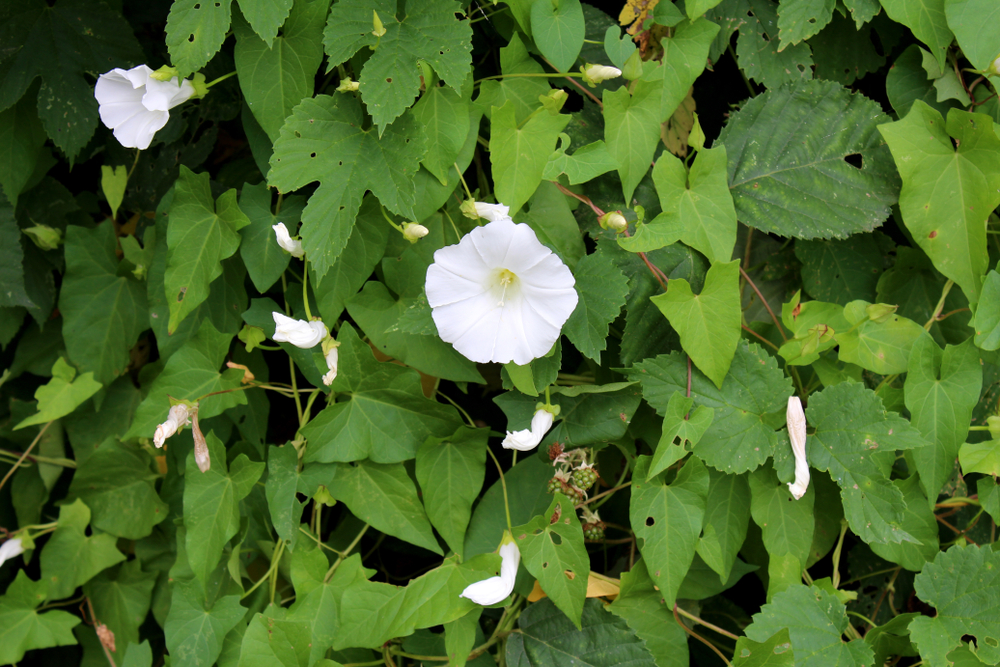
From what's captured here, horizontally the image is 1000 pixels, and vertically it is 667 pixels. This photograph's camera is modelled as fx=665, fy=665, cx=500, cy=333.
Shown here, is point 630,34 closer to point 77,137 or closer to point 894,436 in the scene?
point 894,436

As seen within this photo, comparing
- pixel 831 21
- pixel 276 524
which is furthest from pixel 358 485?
pixel 831 21

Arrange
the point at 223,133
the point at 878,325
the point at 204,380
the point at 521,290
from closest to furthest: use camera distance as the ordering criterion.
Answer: the point at 521,290, the point at 878,325, the point at 204,380, the point at 223,133

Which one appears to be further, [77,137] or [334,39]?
[77,137]

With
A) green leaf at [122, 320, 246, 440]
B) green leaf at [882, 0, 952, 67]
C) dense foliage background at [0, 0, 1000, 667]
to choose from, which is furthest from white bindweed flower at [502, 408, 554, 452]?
green leaf at [882, 0, 952, 67]

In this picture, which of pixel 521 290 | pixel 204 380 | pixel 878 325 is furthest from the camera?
pixel 204 380

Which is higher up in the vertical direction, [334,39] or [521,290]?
[334,39]

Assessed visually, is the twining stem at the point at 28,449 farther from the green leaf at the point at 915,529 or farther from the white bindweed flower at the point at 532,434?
the green leaf at the point at 915,529

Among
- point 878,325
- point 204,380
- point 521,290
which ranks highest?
point 521,290
